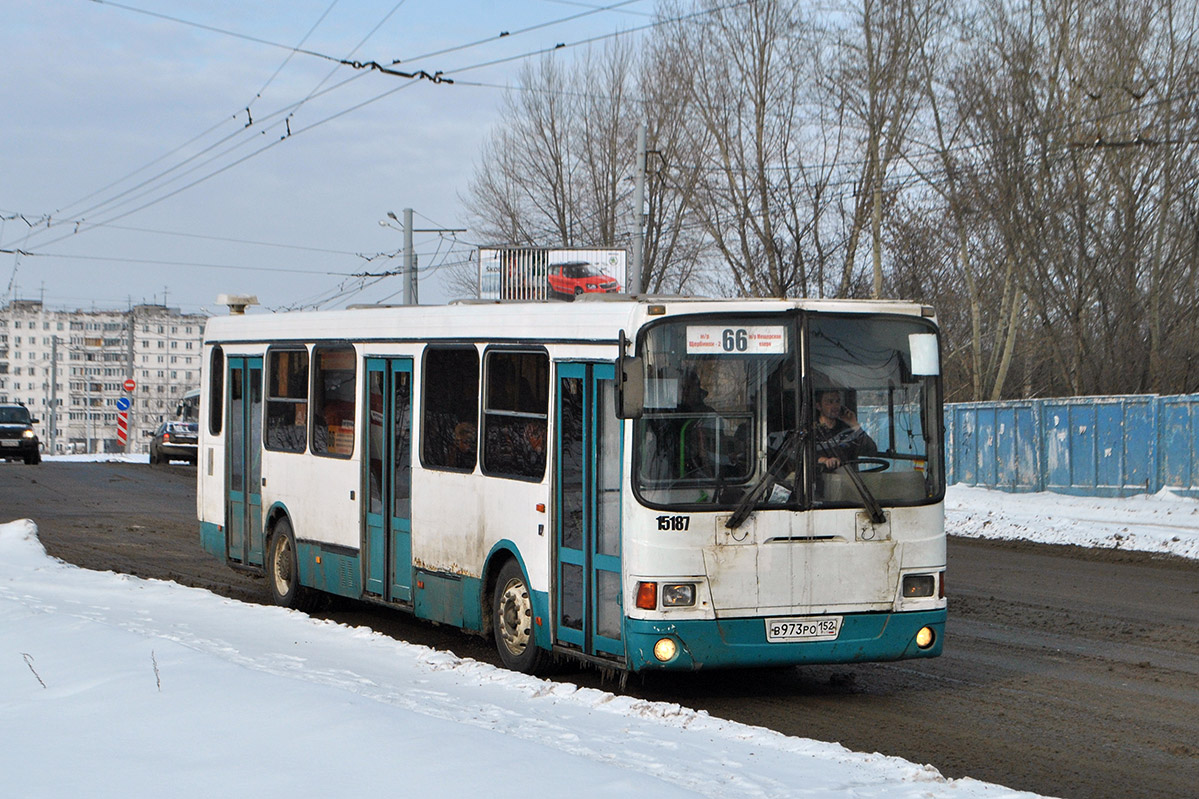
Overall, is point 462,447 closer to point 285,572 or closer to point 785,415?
point 785,415

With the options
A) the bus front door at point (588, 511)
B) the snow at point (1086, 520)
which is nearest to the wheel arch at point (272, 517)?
the bus front door at point (588, 511)

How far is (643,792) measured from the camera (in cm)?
550

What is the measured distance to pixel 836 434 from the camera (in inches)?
343

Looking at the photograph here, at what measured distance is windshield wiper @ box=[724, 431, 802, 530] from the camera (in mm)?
8461

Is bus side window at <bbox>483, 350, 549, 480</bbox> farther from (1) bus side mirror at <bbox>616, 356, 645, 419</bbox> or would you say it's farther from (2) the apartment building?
(2) the apartment building

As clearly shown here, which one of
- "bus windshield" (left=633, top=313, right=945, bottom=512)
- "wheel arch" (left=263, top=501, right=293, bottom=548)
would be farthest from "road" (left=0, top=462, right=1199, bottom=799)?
"bus windshield" (left=633, top=313, right=945, bottom=512)

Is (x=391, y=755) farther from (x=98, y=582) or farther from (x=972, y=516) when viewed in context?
(x=972, y=516)

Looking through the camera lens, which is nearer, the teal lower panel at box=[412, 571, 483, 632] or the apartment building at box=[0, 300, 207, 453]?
the teal lower panel at box=[412, 571, 483, 632]

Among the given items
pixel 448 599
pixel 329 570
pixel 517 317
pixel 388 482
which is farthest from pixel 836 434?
pixel 329 570

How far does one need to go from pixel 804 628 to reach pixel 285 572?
6333 millimetres

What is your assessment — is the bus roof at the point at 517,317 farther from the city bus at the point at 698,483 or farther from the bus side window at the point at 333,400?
the bus side window at the point at 333,400

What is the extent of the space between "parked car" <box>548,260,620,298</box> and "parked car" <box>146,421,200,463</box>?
641 inches

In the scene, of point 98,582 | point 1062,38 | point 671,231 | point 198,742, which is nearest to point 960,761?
point 198,742

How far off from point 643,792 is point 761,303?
12.9 ft
